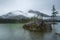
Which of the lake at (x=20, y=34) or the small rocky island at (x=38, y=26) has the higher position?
the small rocky island at (x=38, y=26)

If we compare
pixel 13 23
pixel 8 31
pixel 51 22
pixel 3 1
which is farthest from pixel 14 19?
pixel 51 22

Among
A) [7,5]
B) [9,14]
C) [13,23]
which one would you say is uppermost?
Result: [7,5]

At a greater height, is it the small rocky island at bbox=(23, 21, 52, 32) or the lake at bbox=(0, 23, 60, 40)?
the small rocky island at bbox=(23, 21, 52, 32)

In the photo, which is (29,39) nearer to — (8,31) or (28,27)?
(28,27)

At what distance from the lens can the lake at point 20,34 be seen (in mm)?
1531

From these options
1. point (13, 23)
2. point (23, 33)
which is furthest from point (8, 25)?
point (23, 33)

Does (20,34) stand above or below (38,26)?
below

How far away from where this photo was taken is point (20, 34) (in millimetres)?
1559

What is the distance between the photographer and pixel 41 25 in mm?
1533

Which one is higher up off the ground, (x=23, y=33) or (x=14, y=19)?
(x=14, y=19)

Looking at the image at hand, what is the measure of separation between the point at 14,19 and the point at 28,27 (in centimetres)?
22

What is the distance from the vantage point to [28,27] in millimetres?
1529

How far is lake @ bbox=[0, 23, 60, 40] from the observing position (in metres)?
1.53

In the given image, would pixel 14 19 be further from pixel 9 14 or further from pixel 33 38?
pixel 33 38
